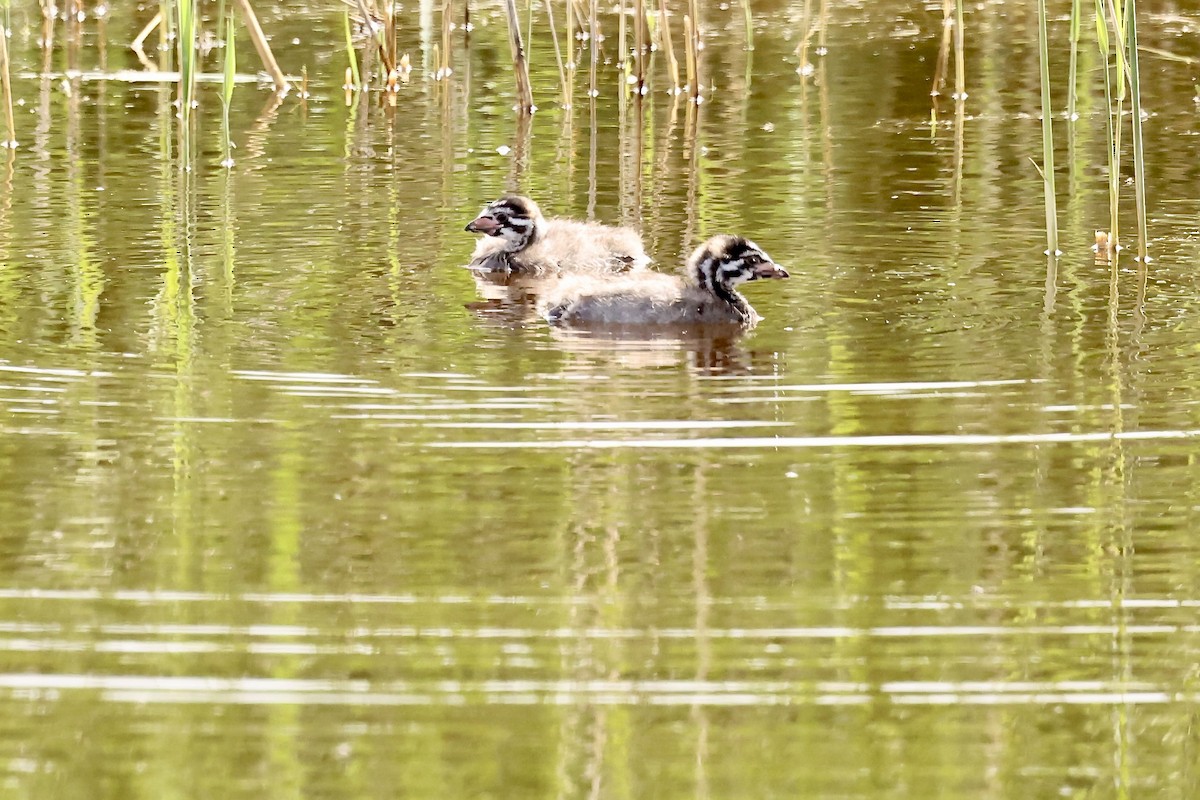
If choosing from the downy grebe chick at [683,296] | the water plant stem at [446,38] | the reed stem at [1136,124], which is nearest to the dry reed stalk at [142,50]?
the water plant stem at [446,38]

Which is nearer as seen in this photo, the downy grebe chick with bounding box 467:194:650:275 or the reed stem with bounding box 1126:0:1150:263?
the reed stem with bounding box 1126:0:1150:263

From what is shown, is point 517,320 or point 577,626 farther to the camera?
point 517,320

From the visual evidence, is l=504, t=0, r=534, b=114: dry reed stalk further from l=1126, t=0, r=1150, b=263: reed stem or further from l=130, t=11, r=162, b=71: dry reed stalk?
l=1126, t=0, r=1150, b=263: reed stem

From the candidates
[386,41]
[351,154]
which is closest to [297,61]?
[386,41]

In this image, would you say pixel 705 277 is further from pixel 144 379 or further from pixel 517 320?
pixel 144 379

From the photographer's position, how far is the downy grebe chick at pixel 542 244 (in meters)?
8.84

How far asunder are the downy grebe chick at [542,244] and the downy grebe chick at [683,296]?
103 centimetres

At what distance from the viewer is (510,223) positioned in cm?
904

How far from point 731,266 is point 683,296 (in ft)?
0.64

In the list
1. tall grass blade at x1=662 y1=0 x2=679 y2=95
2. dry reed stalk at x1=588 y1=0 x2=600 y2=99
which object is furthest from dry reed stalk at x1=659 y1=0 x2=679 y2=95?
dry reed stalk at x1=588 y1=0 x2=600 y2=99

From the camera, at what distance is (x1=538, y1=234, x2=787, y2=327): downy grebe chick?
7.65 meters

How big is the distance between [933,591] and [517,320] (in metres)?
3.45

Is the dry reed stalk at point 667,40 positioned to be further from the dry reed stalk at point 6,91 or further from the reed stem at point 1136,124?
the reed stem at point 1136,124

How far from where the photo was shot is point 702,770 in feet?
11.8
